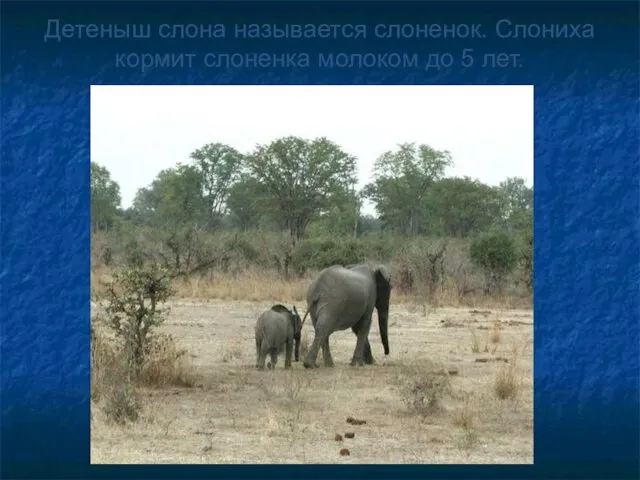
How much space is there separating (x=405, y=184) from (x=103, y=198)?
36.6 ft

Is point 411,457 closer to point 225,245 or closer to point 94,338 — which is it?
point 94,338

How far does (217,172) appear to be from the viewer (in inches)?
1736

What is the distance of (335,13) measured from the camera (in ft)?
26.5

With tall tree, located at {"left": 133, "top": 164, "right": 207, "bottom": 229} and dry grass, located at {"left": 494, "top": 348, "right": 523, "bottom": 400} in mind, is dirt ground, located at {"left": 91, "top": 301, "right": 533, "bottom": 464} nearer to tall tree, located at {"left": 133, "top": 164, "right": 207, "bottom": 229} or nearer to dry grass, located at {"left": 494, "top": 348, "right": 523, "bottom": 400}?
dry grass, located at {"left": 494, "top": 348, "right": 523, "bottom": 400}

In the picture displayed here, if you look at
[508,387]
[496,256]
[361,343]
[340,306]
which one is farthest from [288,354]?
[496,256]

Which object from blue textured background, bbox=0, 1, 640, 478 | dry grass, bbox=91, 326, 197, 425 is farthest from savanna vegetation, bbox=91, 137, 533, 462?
blue textured background, bbox=0, 1, 640, 478

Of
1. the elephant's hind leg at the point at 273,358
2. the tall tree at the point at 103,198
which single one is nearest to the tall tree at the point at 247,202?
the tall tree at the point at 103,198

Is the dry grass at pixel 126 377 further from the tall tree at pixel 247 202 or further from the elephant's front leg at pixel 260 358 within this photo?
the tall tree at pixel 247 202

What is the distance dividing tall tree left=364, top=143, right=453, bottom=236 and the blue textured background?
111 ft

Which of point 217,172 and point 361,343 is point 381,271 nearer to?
point 361,343

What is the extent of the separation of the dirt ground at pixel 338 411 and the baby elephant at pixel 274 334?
249 mm

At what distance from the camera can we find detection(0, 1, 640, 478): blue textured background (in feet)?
26.2

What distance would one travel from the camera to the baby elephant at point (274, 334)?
43.3 feet

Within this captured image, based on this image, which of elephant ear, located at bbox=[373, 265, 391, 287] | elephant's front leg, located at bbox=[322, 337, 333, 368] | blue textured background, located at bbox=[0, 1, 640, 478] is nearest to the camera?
blue textured background, located at bbox=[0, 1, 640, 478]
